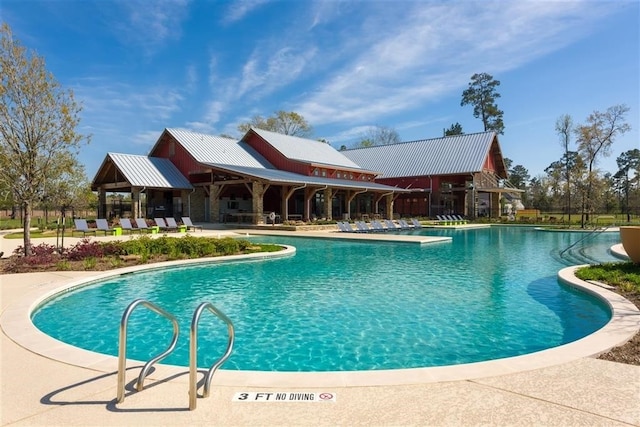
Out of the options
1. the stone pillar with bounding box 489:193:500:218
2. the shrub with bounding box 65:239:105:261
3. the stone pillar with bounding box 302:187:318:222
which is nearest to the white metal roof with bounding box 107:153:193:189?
the stone pillar with bounding box 302:187:318:222

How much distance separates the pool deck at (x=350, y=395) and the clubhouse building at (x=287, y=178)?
2045 centimetres

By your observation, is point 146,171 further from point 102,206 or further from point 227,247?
point 227,247

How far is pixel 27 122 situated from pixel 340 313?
988 centimetres

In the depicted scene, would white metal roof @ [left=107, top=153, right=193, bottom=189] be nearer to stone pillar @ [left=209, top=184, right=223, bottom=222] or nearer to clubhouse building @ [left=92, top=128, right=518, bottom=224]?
clubhouse building @ [left=92, top=128, right=518, bottom=224]

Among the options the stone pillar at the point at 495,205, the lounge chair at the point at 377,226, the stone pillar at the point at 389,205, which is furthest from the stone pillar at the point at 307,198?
the stone pillar at the point at 495,205

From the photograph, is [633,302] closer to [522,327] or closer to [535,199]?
[522,327]

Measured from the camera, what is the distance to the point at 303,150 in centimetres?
3519

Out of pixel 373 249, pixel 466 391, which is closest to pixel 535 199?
pixel 373 249

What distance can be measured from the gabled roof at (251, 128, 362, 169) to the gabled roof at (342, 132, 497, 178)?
698 centimetres

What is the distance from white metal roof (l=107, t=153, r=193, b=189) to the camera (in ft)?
84.9

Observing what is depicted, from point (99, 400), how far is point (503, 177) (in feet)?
156

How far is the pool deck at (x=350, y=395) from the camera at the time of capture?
300cm

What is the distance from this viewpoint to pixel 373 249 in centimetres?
1633

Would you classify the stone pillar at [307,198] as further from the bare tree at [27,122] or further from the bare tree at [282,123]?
the bare tree at [282,123]
